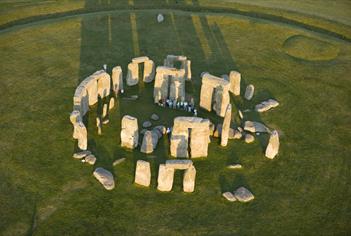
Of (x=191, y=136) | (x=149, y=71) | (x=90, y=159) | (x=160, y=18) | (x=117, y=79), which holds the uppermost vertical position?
(x=160, y=18)

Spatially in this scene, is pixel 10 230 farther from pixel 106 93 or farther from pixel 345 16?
pixel 345 16

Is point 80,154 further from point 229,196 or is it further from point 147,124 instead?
point 229,196


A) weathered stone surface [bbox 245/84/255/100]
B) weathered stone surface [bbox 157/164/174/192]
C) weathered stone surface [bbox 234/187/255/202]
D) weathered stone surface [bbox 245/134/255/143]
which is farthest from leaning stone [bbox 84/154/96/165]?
weathered stone surface [bbox 245/84/255/100]

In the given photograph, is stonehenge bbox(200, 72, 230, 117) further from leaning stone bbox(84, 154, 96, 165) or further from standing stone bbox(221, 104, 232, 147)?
leaning stone bbox(84, 154, 96, 165)

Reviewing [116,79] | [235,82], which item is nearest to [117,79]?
[116,79]

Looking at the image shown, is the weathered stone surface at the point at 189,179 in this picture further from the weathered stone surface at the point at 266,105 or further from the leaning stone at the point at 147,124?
the weathered stone surface at the point at 266,105

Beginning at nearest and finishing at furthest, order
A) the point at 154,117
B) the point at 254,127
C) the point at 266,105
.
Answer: the point at 254,127
the point at 154,117
the point at 266,105

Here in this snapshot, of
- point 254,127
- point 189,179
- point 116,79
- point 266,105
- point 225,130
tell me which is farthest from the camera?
point 116,79
